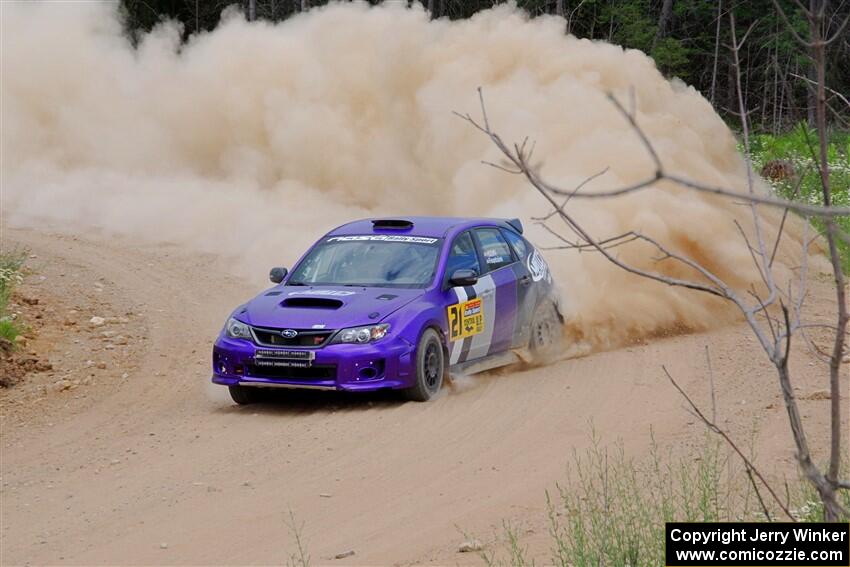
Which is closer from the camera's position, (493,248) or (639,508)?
(639,508)

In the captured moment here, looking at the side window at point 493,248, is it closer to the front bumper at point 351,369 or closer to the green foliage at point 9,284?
the front bumper at point 351,369

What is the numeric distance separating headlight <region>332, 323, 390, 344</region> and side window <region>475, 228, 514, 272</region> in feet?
6.17

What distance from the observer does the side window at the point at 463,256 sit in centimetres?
1195

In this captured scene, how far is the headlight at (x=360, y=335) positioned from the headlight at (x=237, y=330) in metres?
0.86

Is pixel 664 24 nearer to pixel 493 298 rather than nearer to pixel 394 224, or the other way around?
pixel 394 224

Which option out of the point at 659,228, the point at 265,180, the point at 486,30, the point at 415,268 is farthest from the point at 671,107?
the point at 415,268

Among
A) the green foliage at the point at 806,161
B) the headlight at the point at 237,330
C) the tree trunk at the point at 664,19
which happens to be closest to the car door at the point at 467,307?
the headlight at the point at 237,330

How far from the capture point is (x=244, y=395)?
11.5 meters

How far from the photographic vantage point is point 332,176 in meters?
23.4

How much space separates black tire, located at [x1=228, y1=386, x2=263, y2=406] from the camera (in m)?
11.4

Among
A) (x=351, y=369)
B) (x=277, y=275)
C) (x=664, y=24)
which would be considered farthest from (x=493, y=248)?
(x=664, y=24)

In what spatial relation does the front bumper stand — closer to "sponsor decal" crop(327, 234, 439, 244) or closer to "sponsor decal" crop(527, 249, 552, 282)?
"sponsor decal" crop(327, 234, 439, 244)

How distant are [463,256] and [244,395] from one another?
8.07ft

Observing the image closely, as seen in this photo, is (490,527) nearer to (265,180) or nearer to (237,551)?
(237,551)
